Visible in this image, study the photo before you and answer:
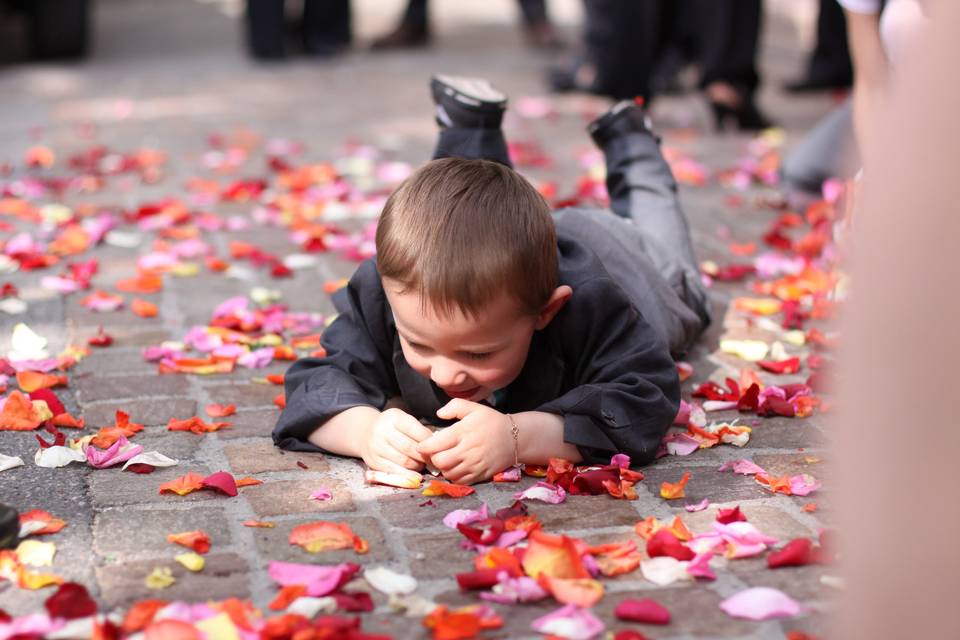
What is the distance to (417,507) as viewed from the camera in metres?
2.31

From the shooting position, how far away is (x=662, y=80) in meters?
7.07

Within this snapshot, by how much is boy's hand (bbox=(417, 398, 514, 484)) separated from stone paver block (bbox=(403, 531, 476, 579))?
188mm

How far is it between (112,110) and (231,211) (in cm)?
216

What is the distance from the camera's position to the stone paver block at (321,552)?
209 cm

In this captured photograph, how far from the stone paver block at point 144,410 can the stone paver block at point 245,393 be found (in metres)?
0.07

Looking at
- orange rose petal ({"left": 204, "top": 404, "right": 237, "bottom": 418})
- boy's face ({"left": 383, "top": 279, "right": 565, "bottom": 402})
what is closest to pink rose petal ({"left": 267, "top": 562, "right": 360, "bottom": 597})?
boy's face ({"left": 383, "top": 279, "right": 565, "bottom": 402})

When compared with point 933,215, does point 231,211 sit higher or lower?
lower

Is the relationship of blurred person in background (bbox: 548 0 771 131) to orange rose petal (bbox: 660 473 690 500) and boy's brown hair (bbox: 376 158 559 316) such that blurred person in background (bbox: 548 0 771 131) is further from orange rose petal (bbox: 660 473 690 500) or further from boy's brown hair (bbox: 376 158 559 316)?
orange rose petal (bbox: 660 473 690 500)

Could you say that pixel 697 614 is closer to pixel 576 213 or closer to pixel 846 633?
pixel 846 633

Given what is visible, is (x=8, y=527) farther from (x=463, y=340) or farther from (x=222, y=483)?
(x=463, y=340)

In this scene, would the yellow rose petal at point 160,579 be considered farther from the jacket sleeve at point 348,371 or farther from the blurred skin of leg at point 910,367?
the blurred skin of leg at point 910,367

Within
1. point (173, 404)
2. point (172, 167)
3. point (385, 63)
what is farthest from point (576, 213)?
point (385, 63)

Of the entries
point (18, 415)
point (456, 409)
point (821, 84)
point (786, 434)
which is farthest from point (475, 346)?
point (821, 84)

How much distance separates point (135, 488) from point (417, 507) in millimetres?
530
